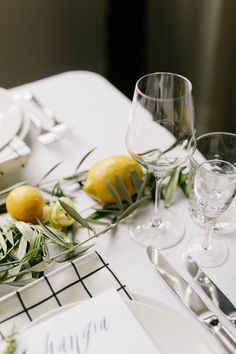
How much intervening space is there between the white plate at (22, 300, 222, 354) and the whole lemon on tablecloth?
0.76 feet

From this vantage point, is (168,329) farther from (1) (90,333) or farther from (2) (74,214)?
(2) (74,214)

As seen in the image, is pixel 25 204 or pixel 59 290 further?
pixel 25 204

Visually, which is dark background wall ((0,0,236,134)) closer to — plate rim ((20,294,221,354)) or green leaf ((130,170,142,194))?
green leaf ((130,170,142,194))

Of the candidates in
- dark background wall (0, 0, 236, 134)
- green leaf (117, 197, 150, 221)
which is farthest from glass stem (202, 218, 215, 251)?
dark background wall (0, 0, 236, 134)

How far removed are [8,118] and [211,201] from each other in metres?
0.46

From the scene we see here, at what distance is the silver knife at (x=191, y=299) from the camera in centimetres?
60

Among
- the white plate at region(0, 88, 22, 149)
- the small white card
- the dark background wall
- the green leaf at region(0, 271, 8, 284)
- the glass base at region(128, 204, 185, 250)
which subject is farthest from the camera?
the dark background wall

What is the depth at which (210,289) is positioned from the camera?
68 centimetres

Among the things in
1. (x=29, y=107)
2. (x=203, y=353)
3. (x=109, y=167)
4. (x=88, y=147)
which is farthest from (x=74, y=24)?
(x=203, y=353)

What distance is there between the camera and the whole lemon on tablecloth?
805mm

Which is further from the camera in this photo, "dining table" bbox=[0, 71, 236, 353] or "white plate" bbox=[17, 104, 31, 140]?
"white plate" bbox=[17, 104, 31, 140]

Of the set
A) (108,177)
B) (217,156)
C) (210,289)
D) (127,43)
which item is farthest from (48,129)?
(127,43)

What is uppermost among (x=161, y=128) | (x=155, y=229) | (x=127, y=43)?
(x=161, y=128)

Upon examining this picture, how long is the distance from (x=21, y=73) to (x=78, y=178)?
4.55ft
